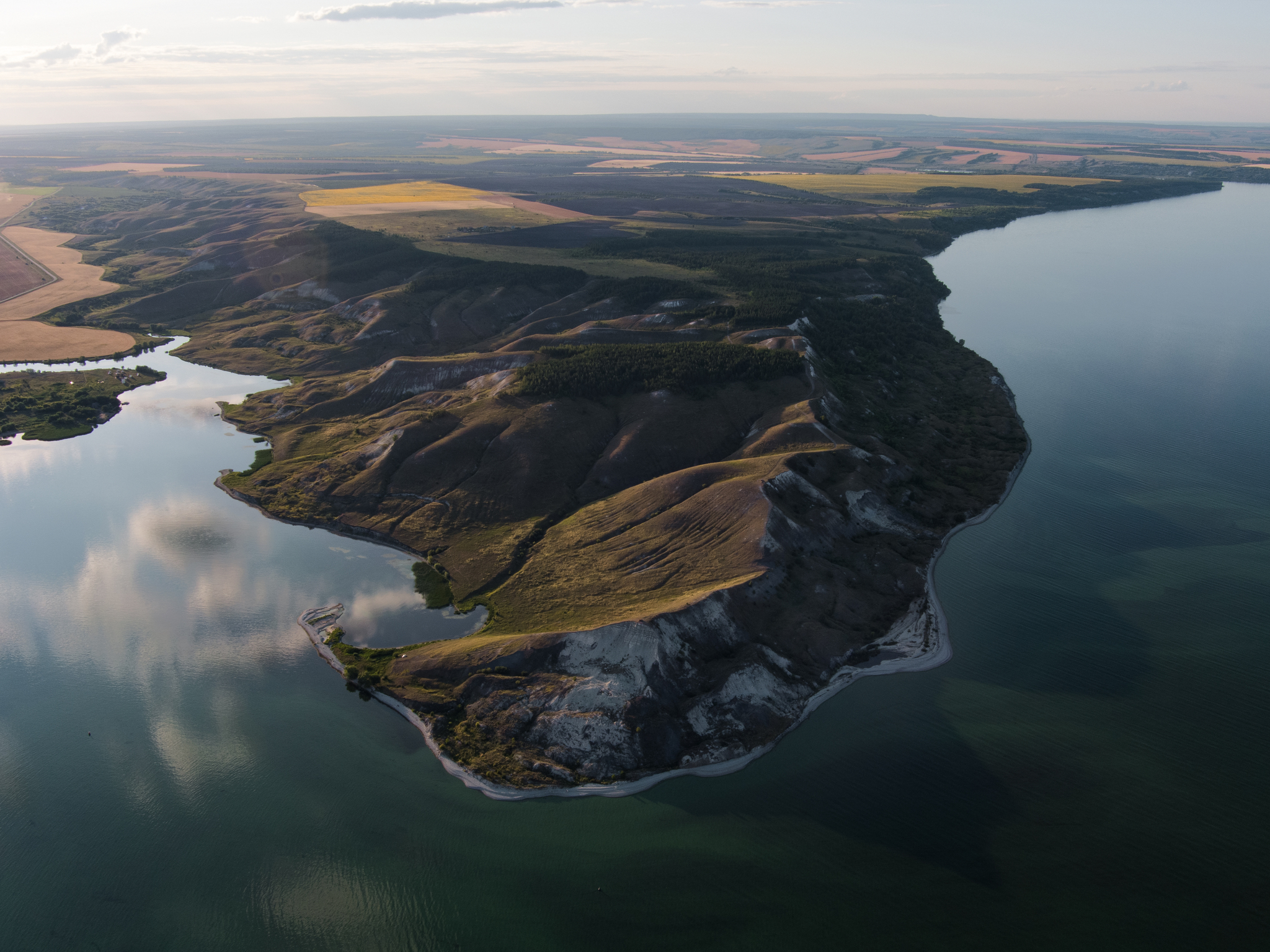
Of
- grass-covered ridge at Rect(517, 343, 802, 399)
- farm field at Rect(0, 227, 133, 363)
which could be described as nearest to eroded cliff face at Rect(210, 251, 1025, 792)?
grass-covered ridge at Rect(517, 343, 802, 399)

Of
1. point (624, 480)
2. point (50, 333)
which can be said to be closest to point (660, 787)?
point (624, 480)

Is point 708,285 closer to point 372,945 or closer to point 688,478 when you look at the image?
point 688,478

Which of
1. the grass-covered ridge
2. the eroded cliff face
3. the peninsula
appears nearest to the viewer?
the eroded cliff face

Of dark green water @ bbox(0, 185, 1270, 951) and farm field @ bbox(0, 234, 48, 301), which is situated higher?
farm field @ bbox(0, 234, 48, 301)

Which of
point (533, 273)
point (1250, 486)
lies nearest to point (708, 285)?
point (533, 273)

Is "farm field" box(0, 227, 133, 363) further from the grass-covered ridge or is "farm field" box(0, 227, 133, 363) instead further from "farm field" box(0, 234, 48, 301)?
the grass-covered ridge

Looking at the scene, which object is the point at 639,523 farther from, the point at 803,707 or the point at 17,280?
the point at 17,280
